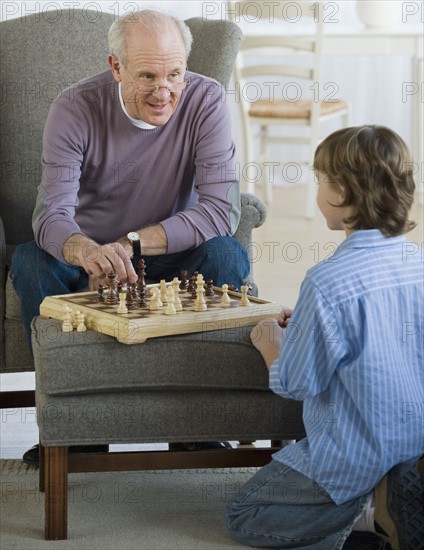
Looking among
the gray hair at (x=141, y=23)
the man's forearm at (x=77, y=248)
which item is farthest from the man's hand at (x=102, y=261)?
the gray hair at (x=141, y=23)

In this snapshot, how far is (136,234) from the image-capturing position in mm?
2426

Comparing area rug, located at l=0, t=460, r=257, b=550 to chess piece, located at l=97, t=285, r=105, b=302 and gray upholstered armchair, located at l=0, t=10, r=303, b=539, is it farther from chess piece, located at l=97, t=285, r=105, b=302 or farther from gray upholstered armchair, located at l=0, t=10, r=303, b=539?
chess piece, located at l=97, t=285, r=105, b=302

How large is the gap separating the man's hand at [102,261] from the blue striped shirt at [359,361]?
49 centimetres

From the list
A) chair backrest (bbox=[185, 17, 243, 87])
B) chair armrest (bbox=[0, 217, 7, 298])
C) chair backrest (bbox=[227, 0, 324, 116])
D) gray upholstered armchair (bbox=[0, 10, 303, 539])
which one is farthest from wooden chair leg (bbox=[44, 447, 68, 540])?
chair backrest (bbox=[227, 0, 324, 116])

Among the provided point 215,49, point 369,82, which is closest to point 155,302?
point 215,49

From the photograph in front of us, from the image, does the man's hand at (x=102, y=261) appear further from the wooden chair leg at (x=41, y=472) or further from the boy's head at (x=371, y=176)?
the boy's head at (x=371, y=176)

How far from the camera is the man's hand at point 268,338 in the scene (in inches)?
77.4

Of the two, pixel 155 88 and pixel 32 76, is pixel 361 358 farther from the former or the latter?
pixel 32 76

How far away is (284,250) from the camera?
4793 millimetres

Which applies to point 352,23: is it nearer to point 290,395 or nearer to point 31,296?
point 31,296

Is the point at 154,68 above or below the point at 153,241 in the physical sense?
above

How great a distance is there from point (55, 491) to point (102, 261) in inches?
19.7

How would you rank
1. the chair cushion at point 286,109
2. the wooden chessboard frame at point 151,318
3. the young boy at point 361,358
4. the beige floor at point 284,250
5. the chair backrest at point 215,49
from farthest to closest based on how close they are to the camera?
1. the chair cushion at point 286,109
2. the beige floor at point 284,250
3. the chair backrest at point 215,49
4. the wooden chessboard frame at point 151,318
5. the young boy at point 361,358

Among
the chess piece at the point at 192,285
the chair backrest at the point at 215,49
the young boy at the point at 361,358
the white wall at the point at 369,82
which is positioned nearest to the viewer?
the young boy at the point at 361,358
